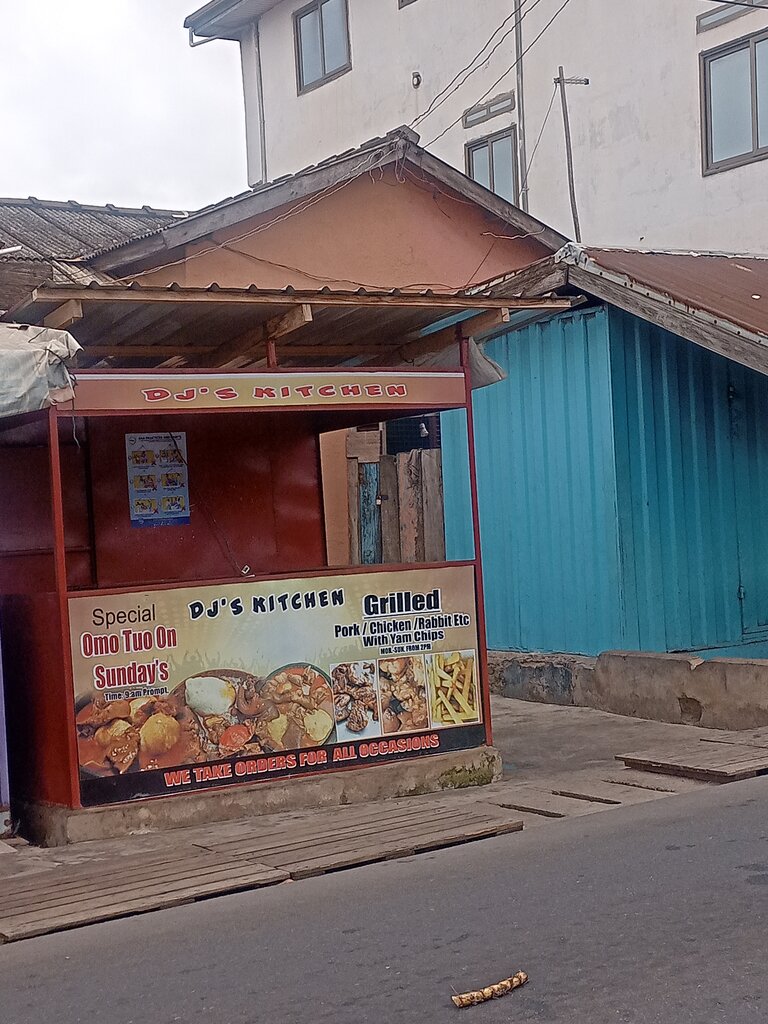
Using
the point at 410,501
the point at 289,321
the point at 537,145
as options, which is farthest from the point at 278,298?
the point at 537,145

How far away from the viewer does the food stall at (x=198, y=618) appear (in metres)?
7.30

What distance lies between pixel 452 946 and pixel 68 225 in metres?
12.8

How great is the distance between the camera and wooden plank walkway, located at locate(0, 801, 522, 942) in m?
5.76

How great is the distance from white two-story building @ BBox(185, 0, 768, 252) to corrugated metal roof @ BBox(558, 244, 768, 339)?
5223 mm

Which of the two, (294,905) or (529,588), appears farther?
Result: (529,588)

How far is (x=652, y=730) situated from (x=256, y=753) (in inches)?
145

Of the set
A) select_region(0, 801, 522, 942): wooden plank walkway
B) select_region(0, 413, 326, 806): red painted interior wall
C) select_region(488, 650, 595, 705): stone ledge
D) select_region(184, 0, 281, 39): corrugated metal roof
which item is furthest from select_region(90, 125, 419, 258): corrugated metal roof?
select_region(184, 0, 281, 39): corrugated metal roof

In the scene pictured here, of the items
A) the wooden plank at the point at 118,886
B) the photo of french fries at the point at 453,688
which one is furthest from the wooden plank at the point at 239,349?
the wooden plank at the point at 118,886

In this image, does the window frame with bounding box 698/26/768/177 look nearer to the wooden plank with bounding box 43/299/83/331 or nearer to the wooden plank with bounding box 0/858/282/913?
the wooden plank with bounding box 43/299/83/331

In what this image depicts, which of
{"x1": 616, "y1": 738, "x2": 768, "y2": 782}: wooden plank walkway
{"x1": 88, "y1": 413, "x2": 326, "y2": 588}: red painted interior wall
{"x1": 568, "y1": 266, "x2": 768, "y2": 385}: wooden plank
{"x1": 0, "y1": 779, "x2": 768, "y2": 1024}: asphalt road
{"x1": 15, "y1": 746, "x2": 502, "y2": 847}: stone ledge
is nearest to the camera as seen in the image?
{"x1": 0, "y1": 779, "x2": 768, "y2": 1024}: asphalt road

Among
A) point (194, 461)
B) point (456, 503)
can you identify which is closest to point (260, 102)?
point (456, 503)

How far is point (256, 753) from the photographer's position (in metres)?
7.69

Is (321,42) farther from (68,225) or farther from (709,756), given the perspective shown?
(709,756)

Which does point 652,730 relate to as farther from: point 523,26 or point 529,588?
point 523,26
